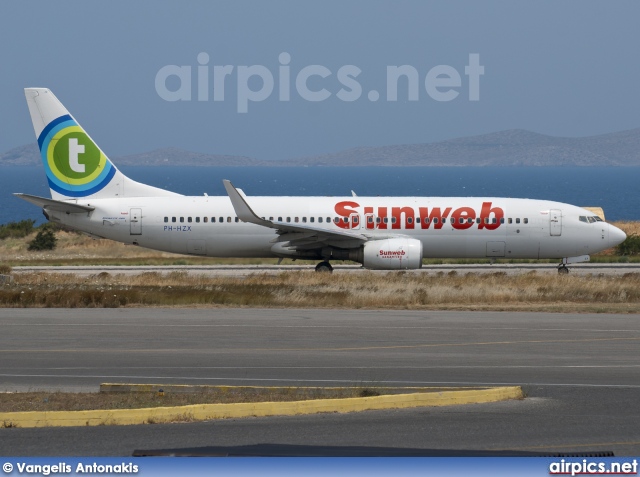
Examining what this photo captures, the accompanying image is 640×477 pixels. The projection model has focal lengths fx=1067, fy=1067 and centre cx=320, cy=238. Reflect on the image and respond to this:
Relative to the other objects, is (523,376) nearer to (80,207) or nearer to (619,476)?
(619,476)

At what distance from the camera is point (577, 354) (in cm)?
2169

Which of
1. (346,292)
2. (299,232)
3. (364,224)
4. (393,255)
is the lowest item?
(346,292)

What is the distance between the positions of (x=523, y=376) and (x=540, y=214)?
23069 mm

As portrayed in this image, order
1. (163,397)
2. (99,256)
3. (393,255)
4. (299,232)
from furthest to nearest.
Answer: (99,256), (299,232), (393,255), (163,397)

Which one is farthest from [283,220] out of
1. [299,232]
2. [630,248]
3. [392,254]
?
[630,248]

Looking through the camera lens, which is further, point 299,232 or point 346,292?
point 299,232

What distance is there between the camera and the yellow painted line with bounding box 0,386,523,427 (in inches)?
574

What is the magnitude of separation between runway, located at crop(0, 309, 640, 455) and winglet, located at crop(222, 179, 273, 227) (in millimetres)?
9133

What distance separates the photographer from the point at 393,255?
3919 cm

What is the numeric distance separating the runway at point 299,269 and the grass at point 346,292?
483 centimetres

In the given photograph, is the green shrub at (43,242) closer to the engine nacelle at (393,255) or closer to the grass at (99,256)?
the grass at (99,256)

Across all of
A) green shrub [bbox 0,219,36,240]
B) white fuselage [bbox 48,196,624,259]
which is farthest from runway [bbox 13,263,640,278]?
green shrub [bbox 0,219,36,240]

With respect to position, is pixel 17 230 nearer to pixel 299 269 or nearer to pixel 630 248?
pixel 299 269

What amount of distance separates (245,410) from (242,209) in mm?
23676
